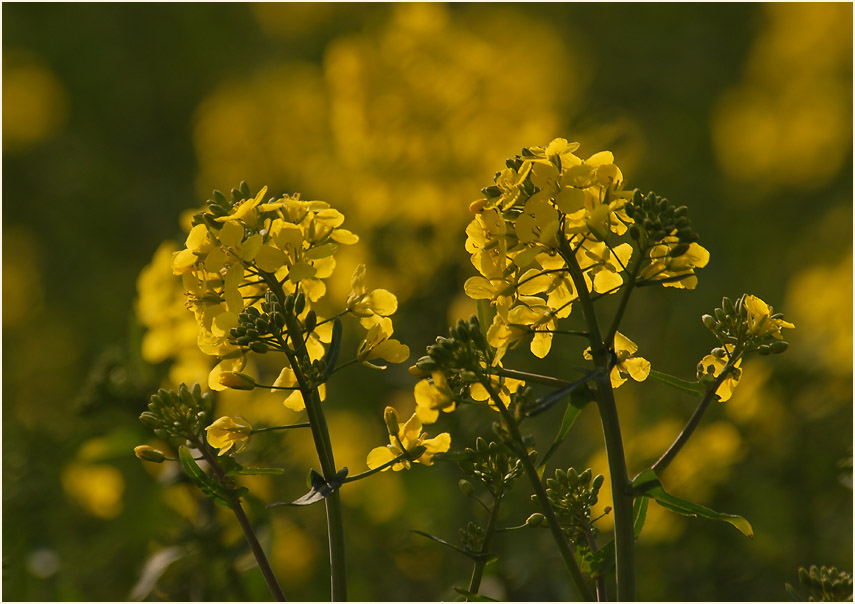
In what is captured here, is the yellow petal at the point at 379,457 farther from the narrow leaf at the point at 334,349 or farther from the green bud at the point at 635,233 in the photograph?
the green bud at the point at 635,233

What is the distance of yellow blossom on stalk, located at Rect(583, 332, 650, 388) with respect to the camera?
159 cm

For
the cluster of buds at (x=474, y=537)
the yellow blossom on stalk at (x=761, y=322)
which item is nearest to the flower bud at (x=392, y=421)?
the cluster of buds at (x=474, y=537)

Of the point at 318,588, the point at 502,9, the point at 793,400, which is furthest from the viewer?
the point at 502,9

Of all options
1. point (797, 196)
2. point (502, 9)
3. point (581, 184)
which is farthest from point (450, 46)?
point (502, 9)

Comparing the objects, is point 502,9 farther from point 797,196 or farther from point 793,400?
point 793,400

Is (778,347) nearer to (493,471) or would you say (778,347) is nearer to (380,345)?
(493,471)

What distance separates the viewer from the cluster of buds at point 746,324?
1.64 meters

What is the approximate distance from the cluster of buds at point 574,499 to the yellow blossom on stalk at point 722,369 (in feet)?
0.89

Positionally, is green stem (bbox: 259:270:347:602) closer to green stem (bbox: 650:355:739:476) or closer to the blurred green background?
green stem (bbox: 650:355:739:476)

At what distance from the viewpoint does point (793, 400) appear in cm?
356

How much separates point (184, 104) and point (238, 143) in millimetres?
2677

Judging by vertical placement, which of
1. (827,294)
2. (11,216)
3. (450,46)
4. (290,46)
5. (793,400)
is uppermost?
(290,46)

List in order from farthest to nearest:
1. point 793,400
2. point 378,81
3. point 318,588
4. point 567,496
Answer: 1. point 378,81
2. point 318,588
3. point 793,400
4. point 567,496

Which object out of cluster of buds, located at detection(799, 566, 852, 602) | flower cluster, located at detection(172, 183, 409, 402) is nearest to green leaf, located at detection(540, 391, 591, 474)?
flower cluster, located at detection(172, 183, 409, 402)
